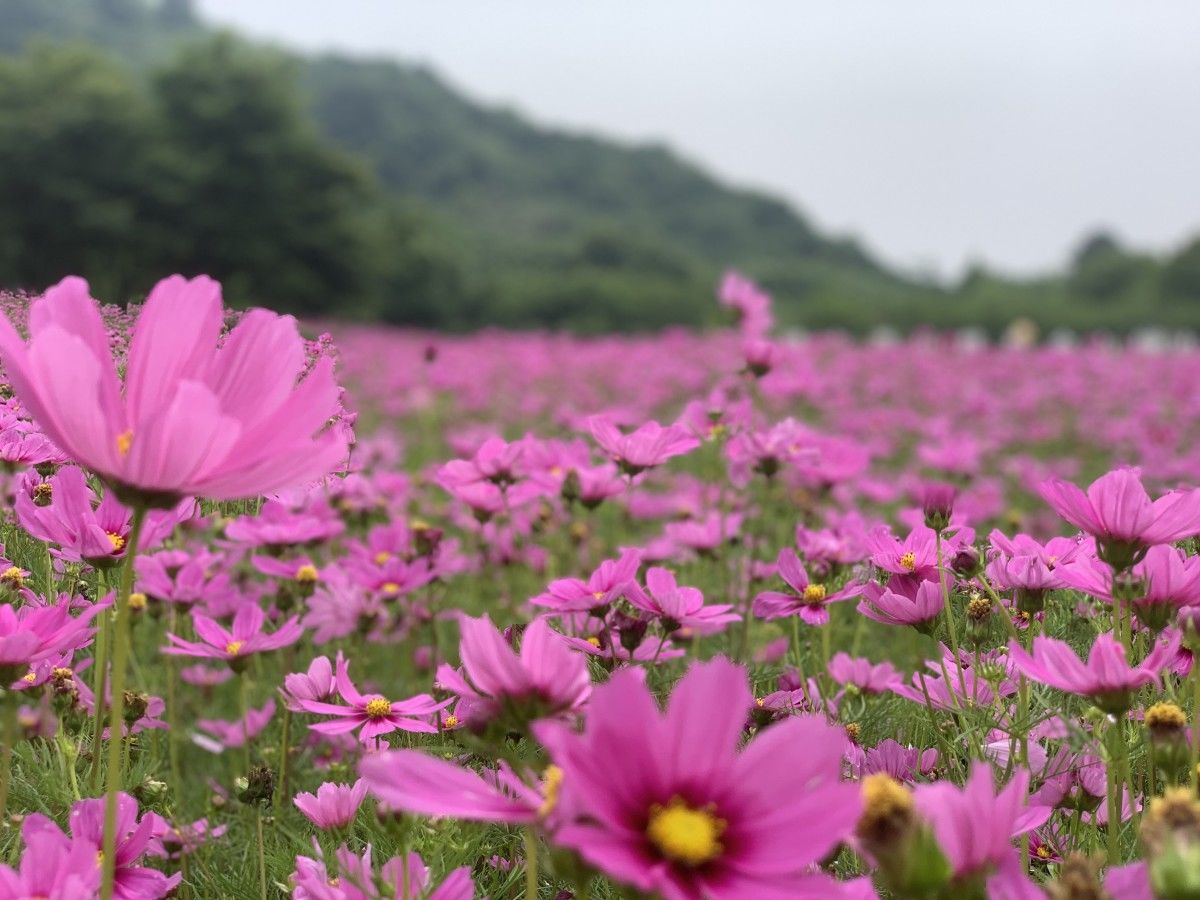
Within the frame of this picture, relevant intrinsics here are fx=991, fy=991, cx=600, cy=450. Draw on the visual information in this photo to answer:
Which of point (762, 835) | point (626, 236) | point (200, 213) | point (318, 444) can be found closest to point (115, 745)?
point (318, 444)

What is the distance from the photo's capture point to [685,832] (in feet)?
1.19

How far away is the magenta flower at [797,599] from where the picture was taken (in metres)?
0.84

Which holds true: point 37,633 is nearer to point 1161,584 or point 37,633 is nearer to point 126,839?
point 126,839

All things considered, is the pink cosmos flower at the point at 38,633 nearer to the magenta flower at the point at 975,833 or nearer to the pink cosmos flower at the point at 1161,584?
the magenta flower at the point at 975,833

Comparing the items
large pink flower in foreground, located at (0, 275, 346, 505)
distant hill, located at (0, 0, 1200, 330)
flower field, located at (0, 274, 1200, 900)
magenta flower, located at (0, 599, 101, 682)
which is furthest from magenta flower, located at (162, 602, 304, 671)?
distant hill, located at (0, 0, 1200, 330)

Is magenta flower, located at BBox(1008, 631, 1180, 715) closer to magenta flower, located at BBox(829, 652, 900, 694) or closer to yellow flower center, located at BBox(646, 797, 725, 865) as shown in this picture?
yellow flower center, located at BBox(646, 797, 725, 865)

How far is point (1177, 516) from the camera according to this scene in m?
0.58

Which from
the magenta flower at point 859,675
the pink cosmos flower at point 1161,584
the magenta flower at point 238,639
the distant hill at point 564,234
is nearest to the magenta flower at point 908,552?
the pink cosmos flower at point 1161,584

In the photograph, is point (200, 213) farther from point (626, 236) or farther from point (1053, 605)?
point (626, 236)

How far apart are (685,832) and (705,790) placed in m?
0.03

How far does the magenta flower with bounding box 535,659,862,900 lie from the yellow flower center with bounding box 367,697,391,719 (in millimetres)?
361

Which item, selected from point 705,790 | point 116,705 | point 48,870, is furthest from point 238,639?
point 705,790

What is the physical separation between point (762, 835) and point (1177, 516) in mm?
364

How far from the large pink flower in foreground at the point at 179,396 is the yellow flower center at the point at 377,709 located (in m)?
0.30
